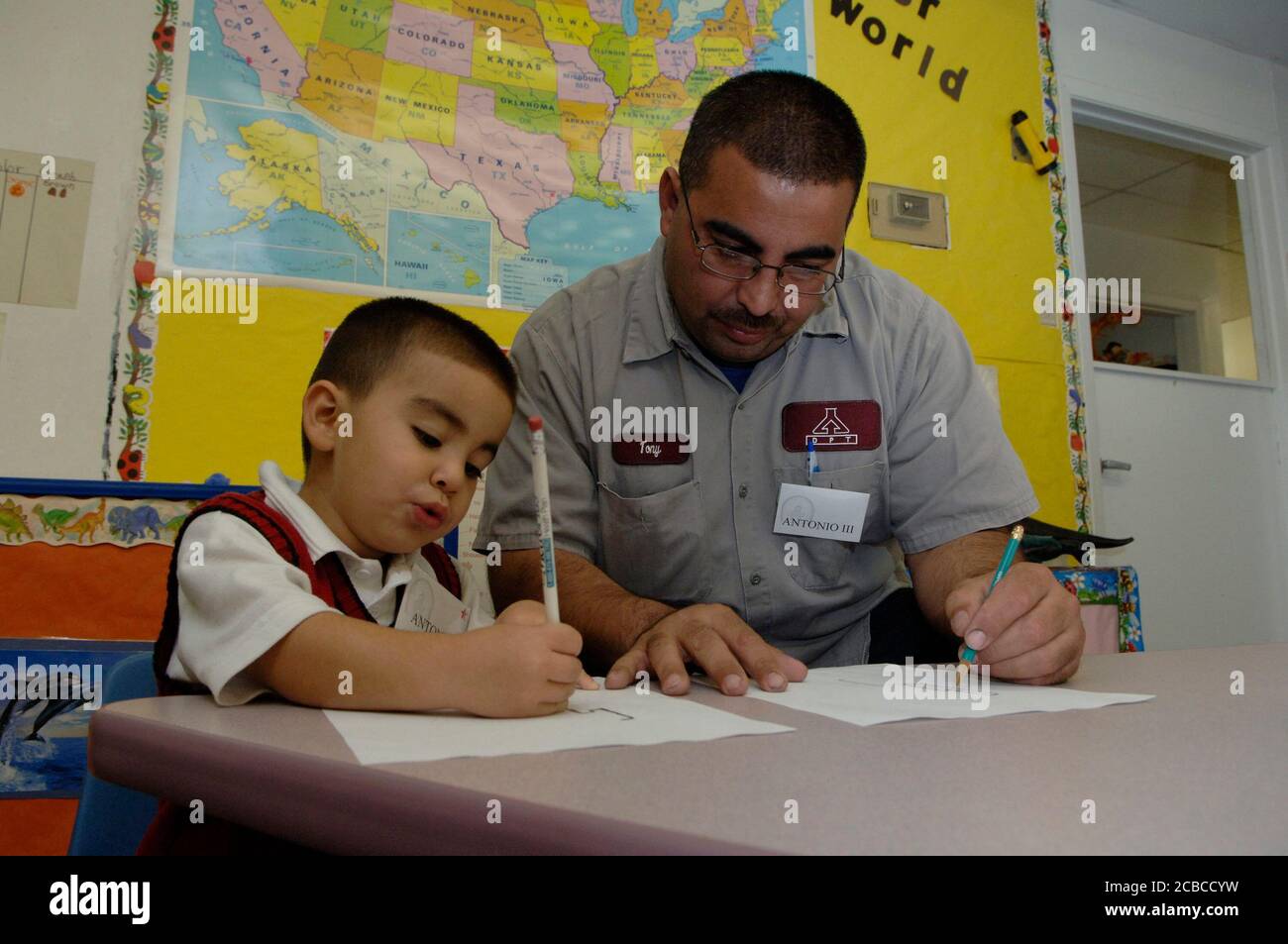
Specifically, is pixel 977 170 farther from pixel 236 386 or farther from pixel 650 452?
pixel 236 386

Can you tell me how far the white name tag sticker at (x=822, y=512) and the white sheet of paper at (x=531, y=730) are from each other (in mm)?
636

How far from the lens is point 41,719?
142 centimetres

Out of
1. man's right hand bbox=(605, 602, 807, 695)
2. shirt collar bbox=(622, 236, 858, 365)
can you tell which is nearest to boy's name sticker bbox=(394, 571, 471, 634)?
man's right hand bbox=(605, 602, 807, 695)

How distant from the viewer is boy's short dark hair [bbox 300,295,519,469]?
0.97m

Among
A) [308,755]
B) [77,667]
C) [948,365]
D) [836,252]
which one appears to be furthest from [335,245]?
[308,755]

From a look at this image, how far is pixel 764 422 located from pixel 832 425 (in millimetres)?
101

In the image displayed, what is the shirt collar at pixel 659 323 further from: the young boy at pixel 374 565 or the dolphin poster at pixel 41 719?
the dolphin poster at pixel 41 719

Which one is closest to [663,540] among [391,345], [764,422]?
[764,422]

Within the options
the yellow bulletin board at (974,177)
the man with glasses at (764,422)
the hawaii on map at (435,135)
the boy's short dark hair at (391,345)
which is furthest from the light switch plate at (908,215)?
the boy's short dark hair at (391,345)

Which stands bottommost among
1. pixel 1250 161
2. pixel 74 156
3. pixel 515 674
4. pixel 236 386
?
pixel 515 674

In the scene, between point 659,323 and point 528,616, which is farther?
point 659,323

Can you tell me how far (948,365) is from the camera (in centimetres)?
133
